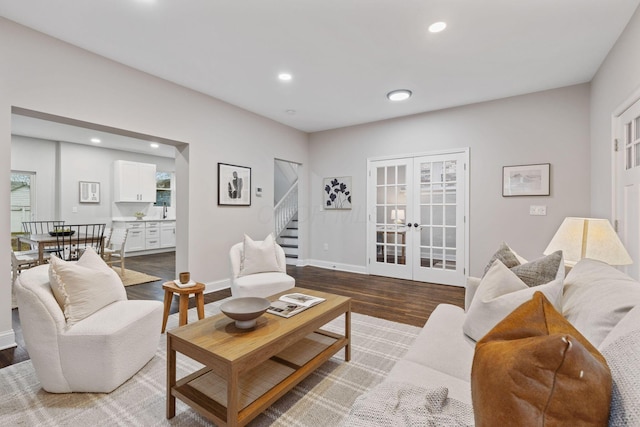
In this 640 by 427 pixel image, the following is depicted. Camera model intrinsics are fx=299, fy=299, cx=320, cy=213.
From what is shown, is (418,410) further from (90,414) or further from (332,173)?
(332,173)

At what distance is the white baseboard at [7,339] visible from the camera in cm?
244

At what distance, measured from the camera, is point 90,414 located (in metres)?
1.66

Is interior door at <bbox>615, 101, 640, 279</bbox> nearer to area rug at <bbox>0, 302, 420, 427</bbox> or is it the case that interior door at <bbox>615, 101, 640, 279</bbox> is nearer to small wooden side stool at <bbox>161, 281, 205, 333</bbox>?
area rug at <bbox>0, 302, 420, 427</bbox>

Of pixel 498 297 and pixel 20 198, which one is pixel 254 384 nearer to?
pixel 498 297

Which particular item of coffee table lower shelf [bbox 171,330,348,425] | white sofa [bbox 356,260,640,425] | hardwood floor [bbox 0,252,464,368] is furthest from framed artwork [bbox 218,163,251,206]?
white sofa [bbox 356,260,640,425]

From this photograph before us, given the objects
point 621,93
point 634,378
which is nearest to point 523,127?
point 621,93

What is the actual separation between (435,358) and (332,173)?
4.48m

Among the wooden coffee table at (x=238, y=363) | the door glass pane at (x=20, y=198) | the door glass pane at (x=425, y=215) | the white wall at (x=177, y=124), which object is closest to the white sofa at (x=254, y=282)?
the white wall at (x=177, y=124)

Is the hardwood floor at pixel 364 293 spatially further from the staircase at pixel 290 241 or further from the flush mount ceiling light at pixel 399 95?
the flush mount ceiling light at pixel 399 95

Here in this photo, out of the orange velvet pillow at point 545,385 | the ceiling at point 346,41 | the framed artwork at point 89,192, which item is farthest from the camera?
the framed artwork at point 89,192

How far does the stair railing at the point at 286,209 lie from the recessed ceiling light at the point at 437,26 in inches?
194

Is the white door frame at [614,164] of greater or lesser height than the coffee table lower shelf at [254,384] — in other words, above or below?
above

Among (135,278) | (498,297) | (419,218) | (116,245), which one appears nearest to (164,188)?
(116,245)

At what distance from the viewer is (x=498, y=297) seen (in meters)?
1.51
